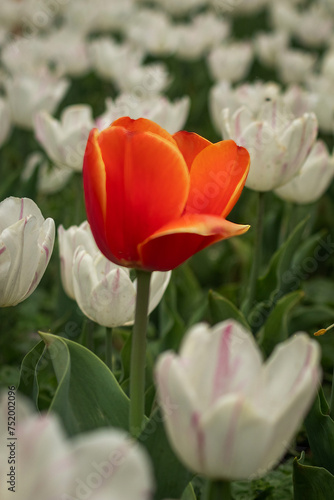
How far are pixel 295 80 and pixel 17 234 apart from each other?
2.68m

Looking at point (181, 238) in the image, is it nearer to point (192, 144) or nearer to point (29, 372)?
point (192, 144)

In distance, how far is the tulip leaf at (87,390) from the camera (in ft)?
2.85

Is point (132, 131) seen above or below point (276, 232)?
above

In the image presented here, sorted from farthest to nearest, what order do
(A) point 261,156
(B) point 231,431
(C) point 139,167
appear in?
(A) point 261,156 → (C) point 139,167 → (B) point 231,431

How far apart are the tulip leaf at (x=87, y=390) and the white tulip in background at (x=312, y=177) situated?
0.86m

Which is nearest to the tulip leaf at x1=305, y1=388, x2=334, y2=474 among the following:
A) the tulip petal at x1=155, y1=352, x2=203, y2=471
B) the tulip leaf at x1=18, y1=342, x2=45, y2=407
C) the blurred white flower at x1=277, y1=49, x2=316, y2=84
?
the tulip leaf at x1=18, y1=342, x2=45, y2=407

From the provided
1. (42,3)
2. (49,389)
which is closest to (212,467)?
(49,389)

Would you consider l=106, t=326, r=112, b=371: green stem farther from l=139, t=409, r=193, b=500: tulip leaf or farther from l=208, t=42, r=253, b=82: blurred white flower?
l=208, t=42, r=253, b=82: blurred white flower

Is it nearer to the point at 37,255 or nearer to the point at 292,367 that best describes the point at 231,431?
the point at 292,367

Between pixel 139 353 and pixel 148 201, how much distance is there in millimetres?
178

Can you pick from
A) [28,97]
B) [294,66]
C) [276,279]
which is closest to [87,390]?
[276,279]

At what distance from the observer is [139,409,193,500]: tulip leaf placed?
2.55 ft

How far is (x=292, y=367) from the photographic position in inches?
23.7

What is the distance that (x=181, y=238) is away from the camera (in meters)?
0.74
